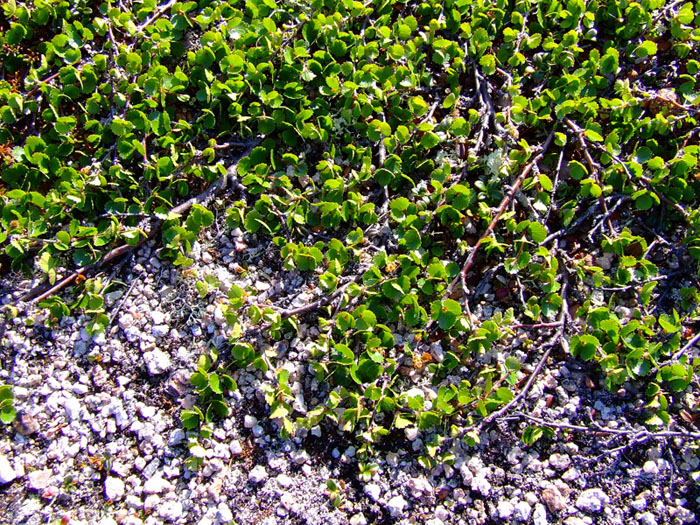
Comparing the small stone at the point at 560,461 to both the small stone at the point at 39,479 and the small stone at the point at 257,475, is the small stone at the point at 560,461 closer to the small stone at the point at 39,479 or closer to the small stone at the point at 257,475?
the small stone at the point at 257,475

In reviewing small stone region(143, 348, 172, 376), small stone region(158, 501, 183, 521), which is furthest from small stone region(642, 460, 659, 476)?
small stone region(143, 348, 172, 376)

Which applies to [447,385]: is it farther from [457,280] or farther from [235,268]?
[235,268]

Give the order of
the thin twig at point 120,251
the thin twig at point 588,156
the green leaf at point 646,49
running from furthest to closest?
the green leaf at point 646,49, the thin twig at point 588,156, the thin twig at point 120,251

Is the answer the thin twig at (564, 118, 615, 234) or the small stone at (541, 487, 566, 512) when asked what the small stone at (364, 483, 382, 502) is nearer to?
the small stone at (541, 487, 566, 512)

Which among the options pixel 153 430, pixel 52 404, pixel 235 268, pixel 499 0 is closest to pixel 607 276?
pixel 499 0

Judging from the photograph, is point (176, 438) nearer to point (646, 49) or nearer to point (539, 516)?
point (539, 516)

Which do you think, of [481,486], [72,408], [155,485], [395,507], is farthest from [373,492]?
→ [72,408]

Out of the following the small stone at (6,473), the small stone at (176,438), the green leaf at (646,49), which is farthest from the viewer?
the green leaf at (646,49)

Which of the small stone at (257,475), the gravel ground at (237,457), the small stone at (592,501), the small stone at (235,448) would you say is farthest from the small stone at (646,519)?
the small stone at (235,448)
